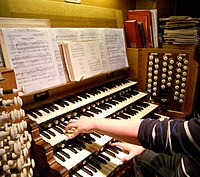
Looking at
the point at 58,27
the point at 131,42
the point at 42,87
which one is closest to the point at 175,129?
the point at 42,87

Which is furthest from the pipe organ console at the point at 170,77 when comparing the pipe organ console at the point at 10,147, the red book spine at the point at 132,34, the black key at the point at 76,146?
the pipe organ console at the point at 10,147

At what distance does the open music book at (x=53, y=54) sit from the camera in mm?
1266

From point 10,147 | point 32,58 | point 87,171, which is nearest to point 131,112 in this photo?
point 87,171

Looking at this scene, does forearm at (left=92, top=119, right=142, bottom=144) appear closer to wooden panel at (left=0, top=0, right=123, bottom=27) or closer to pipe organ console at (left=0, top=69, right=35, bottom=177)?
pipe organ console at (left=0, top=69, right=35, bottom=177)

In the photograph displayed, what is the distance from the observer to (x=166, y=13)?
2.62 meters

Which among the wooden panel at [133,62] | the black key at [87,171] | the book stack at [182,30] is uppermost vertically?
the book stack at [182,30]

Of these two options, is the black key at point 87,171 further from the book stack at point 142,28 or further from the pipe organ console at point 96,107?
the book stack at point 142,28

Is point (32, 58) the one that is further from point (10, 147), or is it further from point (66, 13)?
point (10, 147)

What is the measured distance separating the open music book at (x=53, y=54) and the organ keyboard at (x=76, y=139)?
0.17m

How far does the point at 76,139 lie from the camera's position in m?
1.36

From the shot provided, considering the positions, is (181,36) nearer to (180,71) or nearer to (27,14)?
(180,71)

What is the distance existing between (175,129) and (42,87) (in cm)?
94

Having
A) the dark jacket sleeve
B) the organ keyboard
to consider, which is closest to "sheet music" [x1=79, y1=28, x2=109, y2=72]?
the organ keyboard

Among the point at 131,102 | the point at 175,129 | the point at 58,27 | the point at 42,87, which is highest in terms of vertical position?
the point at 58,27
